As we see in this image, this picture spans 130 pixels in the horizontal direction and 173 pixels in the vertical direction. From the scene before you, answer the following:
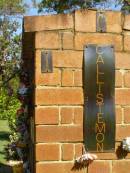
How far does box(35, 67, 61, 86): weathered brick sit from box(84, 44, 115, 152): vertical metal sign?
20cm

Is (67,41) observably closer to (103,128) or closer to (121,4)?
(103,128)

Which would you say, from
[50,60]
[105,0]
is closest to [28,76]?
[50,60]

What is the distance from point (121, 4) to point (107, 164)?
14278mm

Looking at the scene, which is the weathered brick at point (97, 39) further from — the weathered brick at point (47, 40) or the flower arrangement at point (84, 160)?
the flower arrangement at point (84, 160)

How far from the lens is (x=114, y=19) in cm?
364

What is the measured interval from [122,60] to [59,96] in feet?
1.73

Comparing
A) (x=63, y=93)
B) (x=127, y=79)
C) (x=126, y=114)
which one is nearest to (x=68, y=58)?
(x=63, y=93)

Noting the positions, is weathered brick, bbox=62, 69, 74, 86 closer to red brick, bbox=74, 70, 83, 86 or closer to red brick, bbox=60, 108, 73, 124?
red brick, bbox=74, 70, 83, 86

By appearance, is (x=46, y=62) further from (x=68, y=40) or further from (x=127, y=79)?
(x=127, y=79)

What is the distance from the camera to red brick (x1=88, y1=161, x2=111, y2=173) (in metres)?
3.59

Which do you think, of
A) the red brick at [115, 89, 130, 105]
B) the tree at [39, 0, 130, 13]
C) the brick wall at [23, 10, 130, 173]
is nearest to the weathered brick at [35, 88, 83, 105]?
the brick wall at [23, 10, 130, 173]

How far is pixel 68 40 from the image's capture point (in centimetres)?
357

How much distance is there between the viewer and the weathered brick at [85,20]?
11.7ft

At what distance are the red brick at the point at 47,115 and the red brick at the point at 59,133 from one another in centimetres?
4
